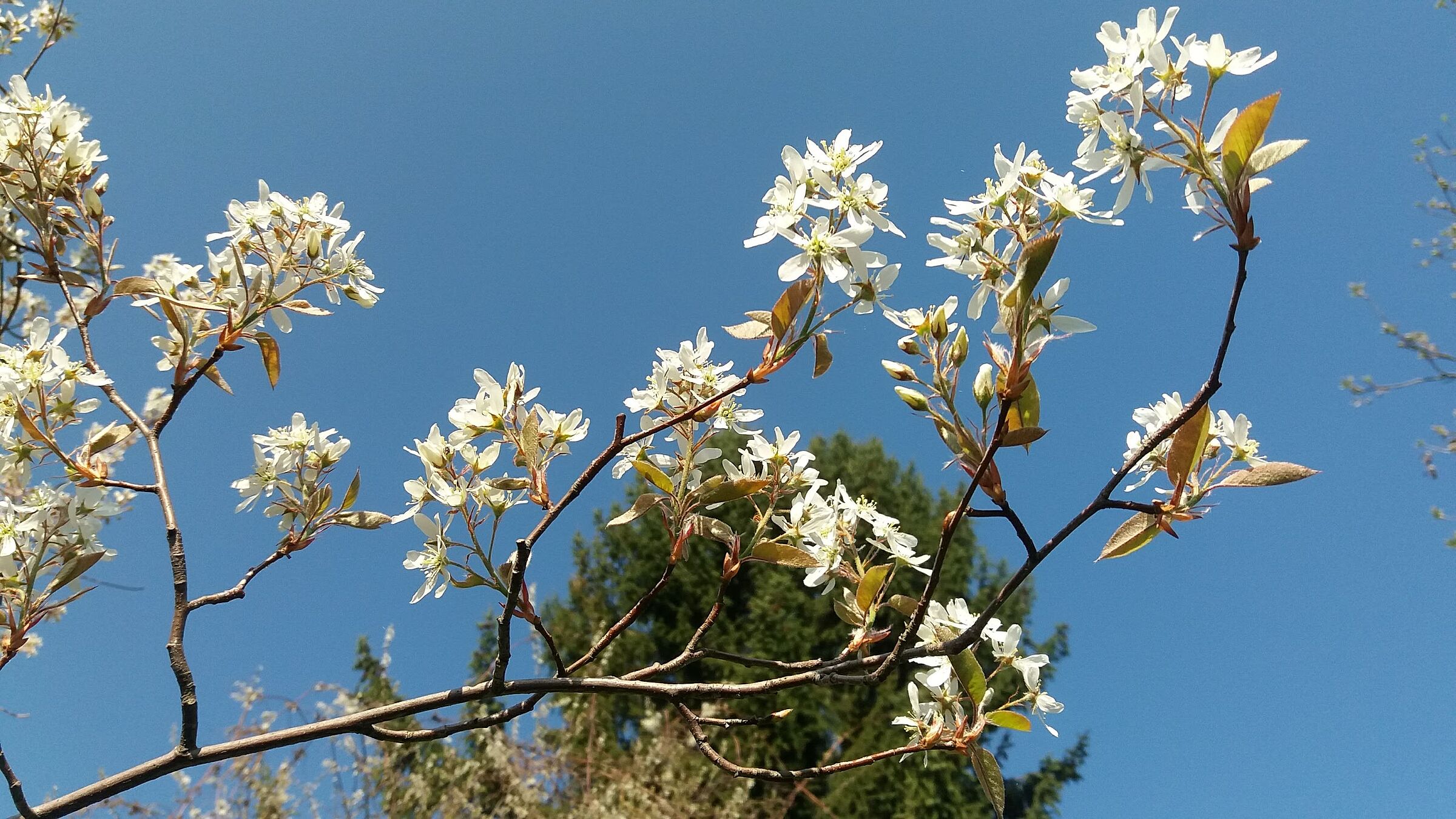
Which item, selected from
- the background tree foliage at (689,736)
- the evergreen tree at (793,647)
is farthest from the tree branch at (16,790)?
the evergreen tree at (793,647)

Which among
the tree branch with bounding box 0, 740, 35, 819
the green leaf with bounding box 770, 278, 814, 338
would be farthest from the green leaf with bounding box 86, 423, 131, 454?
the green leaf with bounding box 770, 278, 814, 338

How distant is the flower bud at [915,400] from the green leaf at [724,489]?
22cm

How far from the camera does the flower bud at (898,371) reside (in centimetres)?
90

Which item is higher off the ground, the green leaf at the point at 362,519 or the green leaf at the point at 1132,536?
the green leaf at the point at 362,519

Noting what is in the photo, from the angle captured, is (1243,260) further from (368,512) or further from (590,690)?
(368,512)

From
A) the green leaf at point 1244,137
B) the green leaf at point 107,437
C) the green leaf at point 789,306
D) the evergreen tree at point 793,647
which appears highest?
the evergreen tree at point 793,647

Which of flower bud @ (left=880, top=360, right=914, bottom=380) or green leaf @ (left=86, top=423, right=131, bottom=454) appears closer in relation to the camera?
flower bud @ (left=880, top=360, right=914, bottom=380)

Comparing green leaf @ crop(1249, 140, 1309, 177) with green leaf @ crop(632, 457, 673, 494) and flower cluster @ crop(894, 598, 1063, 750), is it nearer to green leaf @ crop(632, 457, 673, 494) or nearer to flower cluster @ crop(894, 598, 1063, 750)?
flower cluster @ crop(894, 598, 1063, 750)

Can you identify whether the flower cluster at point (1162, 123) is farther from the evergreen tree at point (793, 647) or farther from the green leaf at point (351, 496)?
the evergreen tree at point (793, 647)

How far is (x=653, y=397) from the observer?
1062 millimetres

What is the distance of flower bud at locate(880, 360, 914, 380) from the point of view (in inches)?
35.4

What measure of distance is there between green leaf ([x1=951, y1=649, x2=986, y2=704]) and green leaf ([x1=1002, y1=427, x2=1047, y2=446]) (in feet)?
0.75

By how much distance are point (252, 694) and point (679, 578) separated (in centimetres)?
559

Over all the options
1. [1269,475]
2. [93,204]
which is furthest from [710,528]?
[93,204]
